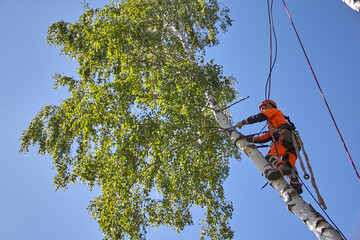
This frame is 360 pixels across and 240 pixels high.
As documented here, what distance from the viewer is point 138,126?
6.27 m

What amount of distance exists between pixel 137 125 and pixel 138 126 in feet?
0.11

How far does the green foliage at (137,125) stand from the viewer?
5.88m

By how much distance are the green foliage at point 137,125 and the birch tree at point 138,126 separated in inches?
1.0

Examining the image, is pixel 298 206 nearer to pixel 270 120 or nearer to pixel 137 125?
pixel 270 120

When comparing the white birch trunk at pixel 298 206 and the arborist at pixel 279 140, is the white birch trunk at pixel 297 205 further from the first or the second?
the arborist at pixel 279 140

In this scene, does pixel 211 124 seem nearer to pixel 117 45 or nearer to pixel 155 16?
pixel 117 45

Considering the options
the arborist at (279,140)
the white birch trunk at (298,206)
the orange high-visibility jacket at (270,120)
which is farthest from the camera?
the orange high-visibility jacket at (270,120)

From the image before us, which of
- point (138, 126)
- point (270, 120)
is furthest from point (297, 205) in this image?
point (138, 126)

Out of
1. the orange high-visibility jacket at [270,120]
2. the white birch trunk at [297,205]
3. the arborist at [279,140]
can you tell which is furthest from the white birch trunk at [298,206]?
the orange high-visibility jacket at [270,120]

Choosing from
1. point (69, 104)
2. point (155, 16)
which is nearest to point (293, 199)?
point (69, 104)

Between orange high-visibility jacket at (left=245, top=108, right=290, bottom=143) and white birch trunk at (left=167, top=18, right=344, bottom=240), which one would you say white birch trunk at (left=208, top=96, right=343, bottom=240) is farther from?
orange high-visibility jacket at (left=245, top=108, right=290, bottom=143)

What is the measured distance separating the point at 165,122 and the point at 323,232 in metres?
3.55

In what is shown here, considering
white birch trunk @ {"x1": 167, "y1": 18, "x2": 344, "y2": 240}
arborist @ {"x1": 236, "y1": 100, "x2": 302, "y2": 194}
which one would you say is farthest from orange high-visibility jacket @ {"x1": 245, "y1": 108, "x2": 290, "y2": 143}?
white birch trunk @ {"x1": 167, "y1": 18, "x2": 344, "y2": 240}

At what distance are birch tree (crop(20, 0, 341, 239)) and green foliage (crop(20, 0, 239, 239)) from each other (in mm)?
25
